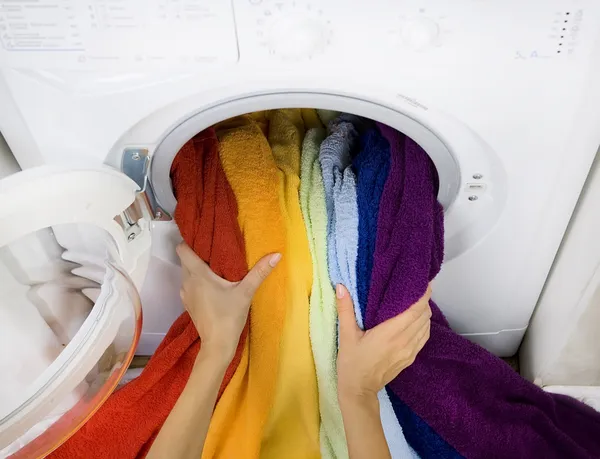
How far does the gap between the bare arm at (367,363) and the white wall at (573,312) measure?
0.27 m

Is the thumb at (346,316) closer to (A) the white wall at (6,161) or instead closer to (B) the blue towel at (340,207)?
(B) the blue towel at (340,207)

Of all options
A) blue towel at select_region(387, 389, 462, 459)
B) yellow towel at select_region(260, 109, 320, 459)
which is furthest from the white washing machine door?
blue towel at select_region(387, 389, 462, 459)

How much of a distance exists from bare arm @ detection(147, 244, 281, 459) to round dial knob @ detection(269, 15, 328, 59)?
1.05ft

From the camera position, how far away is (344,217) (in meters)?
0.86

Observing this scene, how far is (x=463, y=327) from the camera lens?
115cm

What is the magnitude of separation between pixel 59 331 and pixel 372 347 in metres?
0.54

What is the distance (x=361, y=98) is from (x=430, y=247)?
0.24 metres

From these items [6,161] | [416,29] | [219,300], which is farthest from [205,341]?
[416,29]

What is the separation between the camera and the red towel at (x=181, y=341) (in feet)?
2.81

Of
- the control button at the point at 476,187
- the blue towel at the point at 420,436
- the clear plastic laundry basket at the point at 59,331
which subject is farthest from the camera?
the blue towel at the point at 420,436

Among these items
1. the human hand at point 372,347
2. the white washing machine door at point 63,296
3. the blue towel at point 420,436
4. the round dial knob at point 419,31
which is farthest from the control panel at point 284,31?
the blue towel at point 420,436

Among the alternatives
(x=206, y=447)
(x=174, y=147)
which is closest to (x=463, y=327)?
(x=206, y=447)

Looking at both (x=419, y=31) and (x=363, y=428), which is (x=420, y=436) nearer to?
(x=363, y=428)

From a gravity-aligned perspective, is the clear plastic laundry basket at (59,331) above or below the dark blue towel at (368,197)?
below
